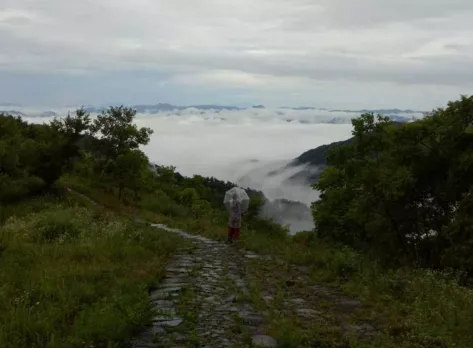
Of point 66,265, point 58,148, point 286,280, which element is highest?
point 58,148

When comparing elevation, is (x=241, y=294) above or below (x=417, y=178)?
below

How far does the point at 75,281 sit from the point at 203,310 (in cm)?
205

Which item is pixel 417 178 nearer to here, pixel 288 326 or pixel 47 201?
pixel 288 326

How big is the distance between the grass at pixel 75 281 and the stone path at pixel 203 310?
0.28 m

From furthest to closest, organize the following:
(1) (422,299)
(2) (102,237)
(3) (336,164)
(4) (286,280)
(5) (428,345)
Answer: (3) (336,164)
(2) (102,237)
(4) (286,280)
(1) (422,299)
(5) (428,345)

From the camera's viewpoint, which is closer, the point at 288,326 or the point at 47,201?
the point at 288,326

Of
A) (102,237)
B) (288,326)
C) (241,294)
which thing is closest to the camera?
(288,326)

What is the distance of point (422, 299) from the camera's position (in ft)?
24.9

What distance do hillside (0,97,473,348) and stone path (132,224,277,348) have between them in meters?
0.03

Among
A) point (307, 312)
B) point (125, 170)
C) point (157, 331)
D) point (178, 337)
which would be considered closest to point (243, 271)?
point (307, 312)

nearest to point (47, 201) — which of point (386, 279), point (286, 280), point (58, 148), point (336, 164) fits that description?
point (58, 148)

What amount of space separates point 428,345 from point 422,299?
1.90m

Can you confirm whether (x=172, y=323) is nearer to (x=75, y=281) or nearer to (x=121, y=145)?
(x=75, y=281)

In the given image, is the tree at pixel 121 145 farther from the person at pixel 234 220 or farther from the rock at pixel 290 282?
the rock at pixel 290 282
